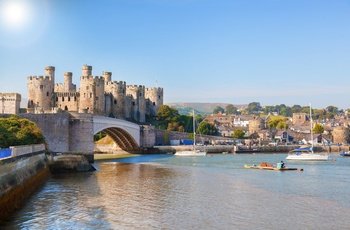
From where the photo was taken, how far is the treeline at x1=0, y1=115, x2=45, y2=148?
90.4 feet

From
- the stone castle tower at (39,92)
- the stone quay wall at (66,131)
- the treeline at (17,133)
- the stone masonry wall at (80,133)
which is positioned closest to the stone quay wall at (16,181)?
the treeline at (17,133)

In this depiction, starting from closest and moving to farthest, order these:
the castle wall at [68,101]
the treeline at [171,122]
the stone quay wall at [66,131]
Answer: the stone quay wall at [66,131]
the castle wall at [68,101]
the treeline at [171,122]

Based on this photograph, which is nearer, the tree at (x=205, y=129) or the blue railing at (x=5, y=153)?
the blue railing at (x=5, y=153)

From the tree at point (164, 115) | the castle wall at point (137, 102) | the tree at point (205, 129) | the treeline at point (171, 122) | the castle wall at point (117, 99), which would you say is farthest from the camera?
the tree at point (205, 129)

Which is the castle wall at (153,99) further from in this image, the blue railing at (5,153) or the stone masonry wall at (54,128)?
the blue railing at (5,153)

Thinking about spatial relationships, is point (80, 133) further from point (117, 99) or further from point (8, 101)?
point (117, 99)

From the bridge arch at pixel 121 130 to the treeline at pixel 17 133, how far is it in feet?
38.5

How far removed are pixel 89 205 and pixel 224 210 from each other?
5.02 metres

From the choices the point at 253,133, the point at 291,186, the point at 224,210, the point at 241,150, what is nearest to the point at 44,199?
the point at 224,210

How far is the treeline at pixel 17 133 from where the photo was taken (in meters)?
27.5

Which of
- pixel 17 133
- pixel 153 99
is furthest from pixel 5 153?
pixel 153 99

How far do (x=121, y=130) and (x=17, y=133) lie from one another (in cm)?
2431

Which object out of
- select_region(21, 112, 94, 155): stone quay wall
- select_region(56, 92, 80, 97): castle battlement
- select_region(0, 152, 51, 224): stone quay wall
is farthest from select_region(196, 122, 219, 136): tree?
select_region(0, 152, 51, 224): stone quay wall

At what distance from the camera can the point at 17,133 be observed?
30438 millimetres
